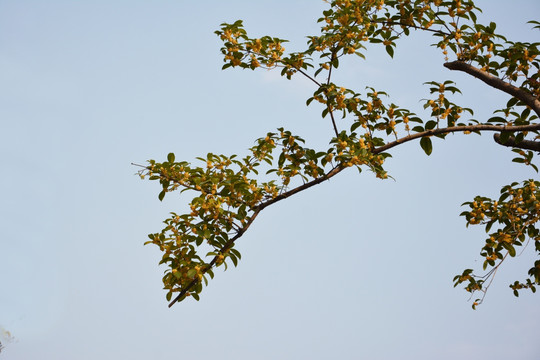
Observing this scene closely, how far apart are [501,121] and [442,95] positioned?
575mm

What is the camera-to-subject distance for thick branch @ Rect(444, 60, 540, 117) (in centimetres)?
383

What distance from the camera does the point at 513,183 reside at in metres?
4.48

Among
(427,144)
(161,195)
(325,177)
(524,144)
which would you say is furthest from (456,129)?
(161,195)

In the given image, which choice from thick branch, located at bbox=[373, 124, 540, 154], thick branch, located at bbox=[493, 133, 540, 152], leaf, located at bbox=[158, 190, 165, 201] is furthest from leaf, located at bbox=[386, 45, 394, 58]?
leaf, located at bbox=[158, 190, 165, 201]

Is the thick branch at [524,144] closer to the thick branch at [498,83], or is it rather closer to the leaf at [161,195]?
the thick branch at [498,83]

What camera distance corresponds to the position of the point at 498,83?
3965 mm

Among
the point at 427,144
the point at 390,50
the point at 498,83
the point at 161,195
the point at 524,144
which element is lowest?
the point at 161,195

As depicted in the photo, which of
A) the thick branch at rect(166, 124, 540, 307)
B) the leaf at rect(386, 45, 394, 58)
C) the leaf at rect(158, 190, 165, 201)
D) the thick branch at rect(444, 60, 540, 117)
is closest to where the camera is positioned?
the thick branch at rect(166, 124, 540, 307)

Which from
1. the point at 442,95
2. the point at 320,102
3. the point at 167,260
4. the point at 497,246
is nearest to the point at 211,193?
the point at 167,260

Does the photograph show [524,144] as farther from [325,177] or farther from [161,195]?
[161,195]

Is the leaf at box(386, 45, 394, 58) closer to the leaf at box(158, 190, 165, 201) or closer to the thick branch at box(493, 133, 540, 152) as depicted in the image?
the thick branch at box(493, 133, 540, 152)

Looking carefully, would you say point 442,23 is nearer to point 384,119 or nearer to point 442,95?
point 442,95

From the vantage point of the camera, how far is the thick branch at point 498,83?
3.83 metres

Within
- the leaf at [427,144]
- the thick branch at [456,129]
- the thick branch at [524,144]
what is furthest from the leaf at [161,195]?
the thick branch at [524,144]
